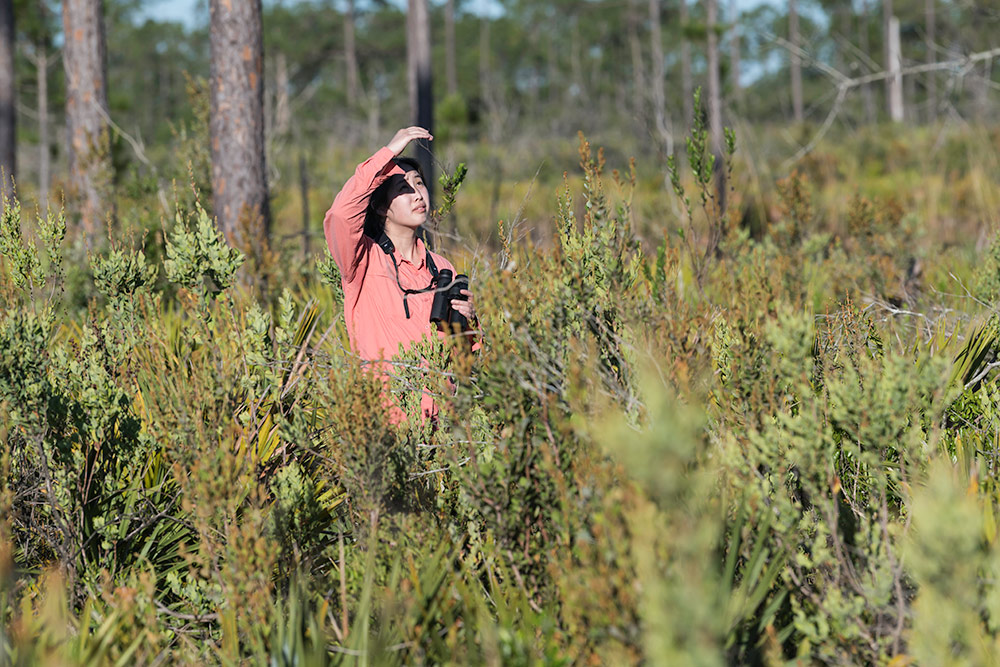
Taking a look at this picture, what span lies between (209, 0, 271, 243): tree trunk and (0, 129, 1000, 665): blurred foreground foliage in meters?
2.29

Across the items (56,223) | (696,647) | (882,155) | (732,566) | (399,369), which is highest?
(882,155)

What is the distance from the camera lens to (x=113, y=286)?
2.93m

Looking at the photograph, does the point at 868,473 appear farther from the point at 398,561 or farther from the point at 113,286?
the point at 113,286

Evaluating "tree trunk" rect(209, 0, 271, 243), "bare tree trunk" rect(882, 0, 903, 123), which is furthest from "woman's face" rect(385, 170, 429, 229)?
"bare tree trunk" rect(882, 0, 903, 123)

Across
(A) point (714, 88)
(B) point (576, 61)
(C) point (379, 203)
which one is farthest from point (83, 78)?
(B) point (576, 61)

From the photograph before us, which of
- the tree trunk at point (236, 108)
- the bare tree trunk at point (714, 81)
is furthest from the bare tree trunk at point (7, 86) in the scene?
the bare tree trunk at point (714, 81)

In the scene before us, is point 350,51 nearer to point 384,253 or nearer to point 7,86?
point 7,86

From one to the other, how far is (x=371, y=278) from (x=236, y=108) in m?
2.72

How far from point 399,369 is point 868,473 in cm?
155

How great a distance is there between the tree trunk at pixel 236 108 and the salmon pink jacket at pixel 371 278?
2.29m

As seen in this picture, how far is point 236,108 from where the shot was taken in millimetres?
5277

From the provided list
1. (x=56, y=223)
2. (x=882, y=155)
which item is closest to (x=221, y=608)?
(x=56, y=223)

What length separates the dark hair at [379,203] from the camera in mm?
3186

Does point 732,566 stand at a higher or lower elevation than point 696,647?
lower
